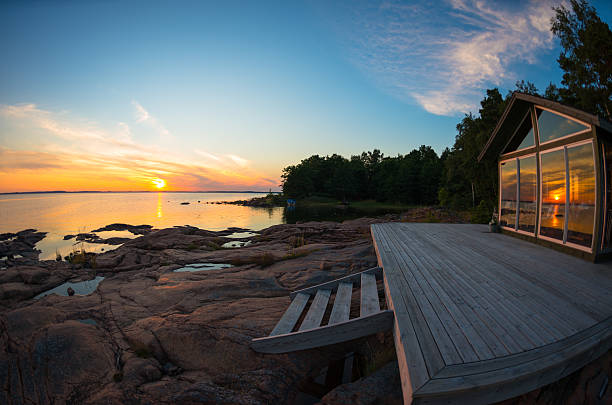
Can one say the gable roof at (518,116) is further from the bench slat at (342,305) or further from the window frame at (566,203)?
the bench slat at (342,305)

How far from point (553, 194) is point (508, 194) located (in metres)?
2.41

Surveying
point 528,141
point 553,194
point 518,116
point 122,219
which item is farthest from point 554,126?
point 122,219

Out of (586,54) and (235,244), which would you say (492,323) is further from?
(586,54)

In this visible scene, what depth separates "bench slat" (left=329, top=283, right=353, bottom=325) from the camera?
3439mm

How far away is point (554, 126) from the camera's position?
23.0 feet

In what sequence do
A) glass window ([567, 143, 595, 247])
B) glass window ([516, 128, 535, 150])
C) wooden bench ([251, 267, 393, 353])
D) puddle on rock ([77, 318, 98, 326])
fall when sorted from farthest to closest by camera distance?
glass window ([516, 128, 535, 150])
glass window ([567, 143, 595, 247])
puddle on rock ([77, 318, 98, 326])
wooden bench ([251, 267, 393, 353])

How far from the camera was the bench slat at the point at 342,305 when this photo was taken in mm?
3439

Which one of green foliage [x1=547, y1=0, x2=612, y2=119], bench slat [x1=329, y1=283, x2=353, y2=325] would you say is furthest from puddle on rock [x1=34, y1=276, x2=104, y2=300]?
green foliage [x1=547, y1=0, x2=612, y2=119]

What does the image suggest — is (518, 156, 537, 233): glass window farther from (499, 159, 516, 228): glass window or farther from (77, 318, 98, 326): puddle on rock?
(77, 318, 98, 326): puddle on rock

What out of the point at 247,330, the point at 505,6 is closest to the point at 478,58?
the point at 505,6

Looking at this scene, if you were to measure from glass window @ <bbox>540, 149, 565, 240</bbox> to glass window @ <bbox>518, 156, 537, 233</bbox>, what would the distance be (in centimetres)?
40

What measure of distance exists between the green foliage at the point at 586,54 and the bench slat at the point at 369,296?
68.4 feet

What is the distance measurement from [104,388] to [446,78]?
1956 cm

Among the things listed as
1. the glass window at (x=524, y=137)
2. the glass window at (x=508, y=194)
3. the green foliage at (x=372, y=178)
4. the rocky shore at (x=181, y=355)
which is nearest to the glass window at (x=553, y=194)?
the glass window at (x=524, y=137)
